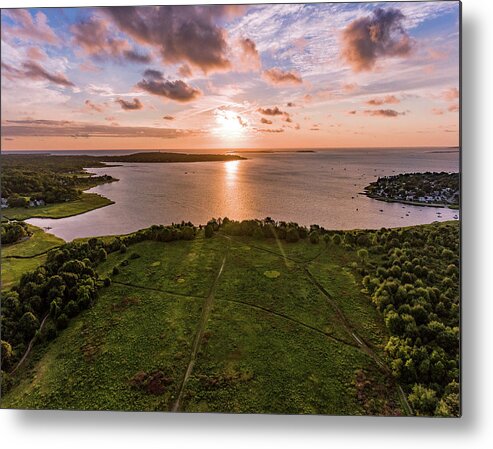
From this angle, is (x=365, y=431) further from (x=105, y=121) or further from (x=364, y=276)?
(x=105, y=121)

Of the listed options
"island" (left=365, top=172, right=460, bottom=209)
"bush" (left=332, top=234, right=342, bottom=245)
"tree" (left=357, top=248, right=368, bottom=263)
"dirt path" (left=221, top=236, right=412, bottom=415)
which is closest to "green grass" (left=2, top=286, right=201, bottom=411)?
"dirt path" (left=221, top=236, right=412, bottom=415)

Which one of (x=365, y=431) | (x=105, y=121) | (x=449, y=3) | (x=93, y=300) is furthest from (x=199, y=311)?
(x=449, y=3)

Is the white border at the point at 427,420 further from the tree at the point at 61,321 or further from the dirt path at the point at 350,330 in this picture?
the tree at the point at 61,321

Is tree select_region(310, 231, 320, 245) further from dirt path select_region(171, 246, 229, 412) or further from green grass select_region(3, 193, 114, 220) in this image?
green grass select_region(3, 193, 114, 220)

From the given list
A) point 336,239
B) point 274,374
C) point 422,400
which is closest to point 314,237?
point 336,239

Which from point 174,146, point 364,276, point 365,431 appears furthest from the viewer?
point 174,146

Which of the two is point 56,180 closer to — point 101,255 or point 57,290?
point 101,255
